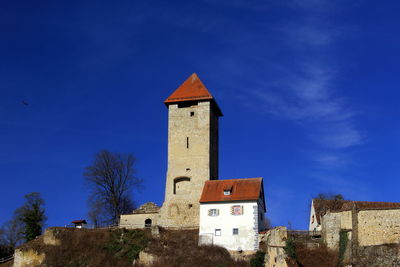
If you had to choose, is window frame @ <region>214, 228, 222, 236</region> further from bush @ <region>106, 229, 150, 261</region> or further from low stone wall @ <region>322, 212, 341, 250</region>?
low stone wall @ <region>322, 212, 341, 250</region>

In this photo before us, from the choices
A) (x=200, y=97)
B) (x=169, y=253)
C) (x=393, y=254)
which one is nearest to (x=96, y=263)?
(x=169, y=253)

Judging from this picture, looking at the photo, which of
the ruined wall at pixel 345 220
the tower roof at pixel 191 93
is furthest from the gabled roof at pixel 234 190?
the tower roof at pixel 191 93

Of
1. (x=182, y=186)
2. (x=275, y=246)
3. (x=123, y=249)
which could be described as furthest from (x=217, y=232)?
(x=123, y=249)

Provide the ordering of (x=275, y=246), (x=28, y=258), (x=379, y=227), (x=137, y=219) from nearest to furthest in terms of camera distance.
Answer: (x=379, y=227) < (x=275, y=246) < (x=28, y=258) < (x=137, y=219)

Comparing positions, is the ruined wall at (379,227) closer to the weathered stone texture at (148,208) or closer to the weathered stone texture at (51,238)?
A: the weathered stone texture at (148,208)

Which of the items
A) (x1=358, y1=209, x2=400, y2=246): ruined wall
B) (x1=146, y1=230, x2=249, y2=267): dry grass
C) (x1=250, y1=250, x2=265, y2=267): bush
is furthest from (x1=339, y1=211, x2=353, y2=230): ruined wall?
(x1=146, y1=230, x2=249, y2=267): dry grass

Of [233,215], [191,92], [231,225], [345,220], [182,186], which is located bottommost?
[231,225]

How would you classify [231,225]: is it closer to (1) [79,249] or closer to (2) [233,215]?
(2) [233,215]

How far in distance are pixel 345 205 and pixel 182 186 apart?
14706 millimetres

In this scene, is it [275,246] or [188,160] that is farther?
[188,160]

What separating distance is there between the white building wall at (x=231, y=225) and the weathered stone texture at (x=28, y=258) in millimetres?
12876

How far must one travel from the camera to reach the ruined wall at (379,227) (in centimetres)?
3862

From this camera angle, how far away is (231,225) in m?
44.5

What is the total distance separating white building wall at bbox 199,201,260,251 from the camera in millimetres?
43781
